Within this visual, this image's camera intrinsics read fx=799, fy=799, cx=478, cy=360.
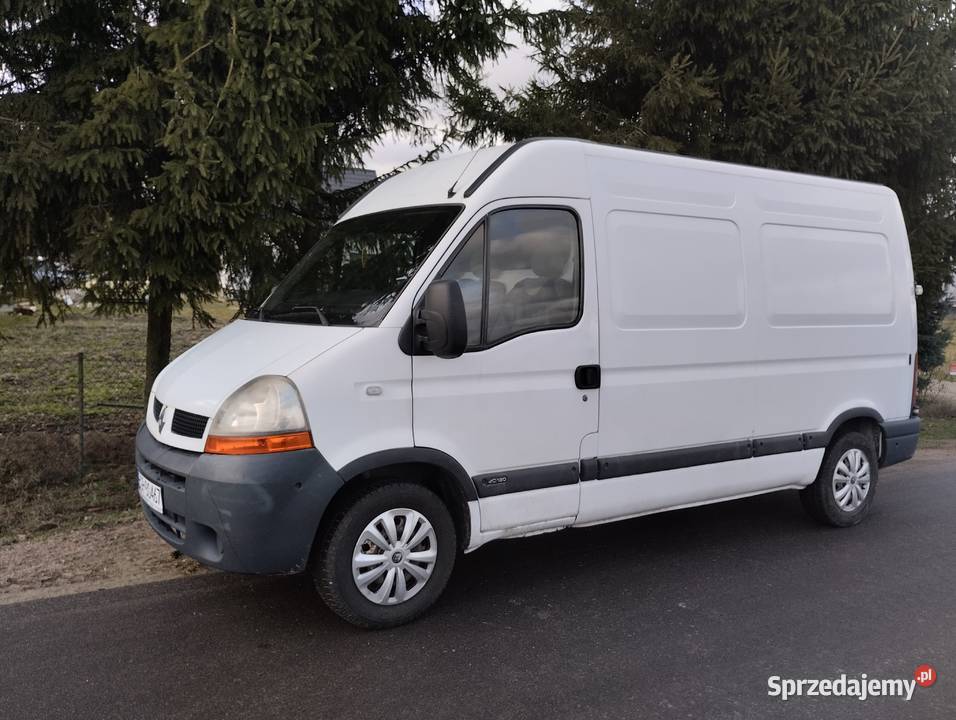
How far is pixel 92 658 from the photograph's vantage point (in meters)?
3.61

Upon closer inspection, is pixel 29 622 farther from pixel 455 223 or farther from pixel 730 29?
pixel 730 29

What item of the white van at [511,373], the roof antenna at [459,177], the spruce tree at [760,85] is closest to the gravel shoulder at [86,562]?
the white van at [511,373]

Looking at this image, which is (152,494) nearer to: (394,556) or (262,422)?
(262,422)

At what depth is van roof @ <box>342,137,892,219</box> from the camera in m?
4.17

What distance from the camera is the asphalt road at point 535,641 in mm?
3254

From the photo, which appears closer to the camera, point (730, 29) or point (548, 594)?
point (548, 594)

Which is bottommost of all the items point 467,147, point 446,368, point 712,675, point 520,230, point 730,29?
point 712,675

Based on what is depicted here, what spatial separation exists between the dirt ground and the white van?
2.88 ft

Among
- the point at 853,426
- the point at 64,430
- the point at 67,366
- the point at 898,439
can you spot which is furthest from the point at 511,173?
the point at 67,366

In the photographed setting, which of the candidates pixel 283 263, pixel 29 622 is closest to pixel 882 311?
pixel 283 263

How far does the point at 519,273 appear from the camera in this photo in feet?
13.7

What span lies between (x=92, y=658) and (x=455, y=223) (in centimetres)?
264

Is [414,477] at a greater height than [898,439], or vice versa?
[414,477]

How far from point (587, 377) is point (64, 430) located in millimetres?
6561
